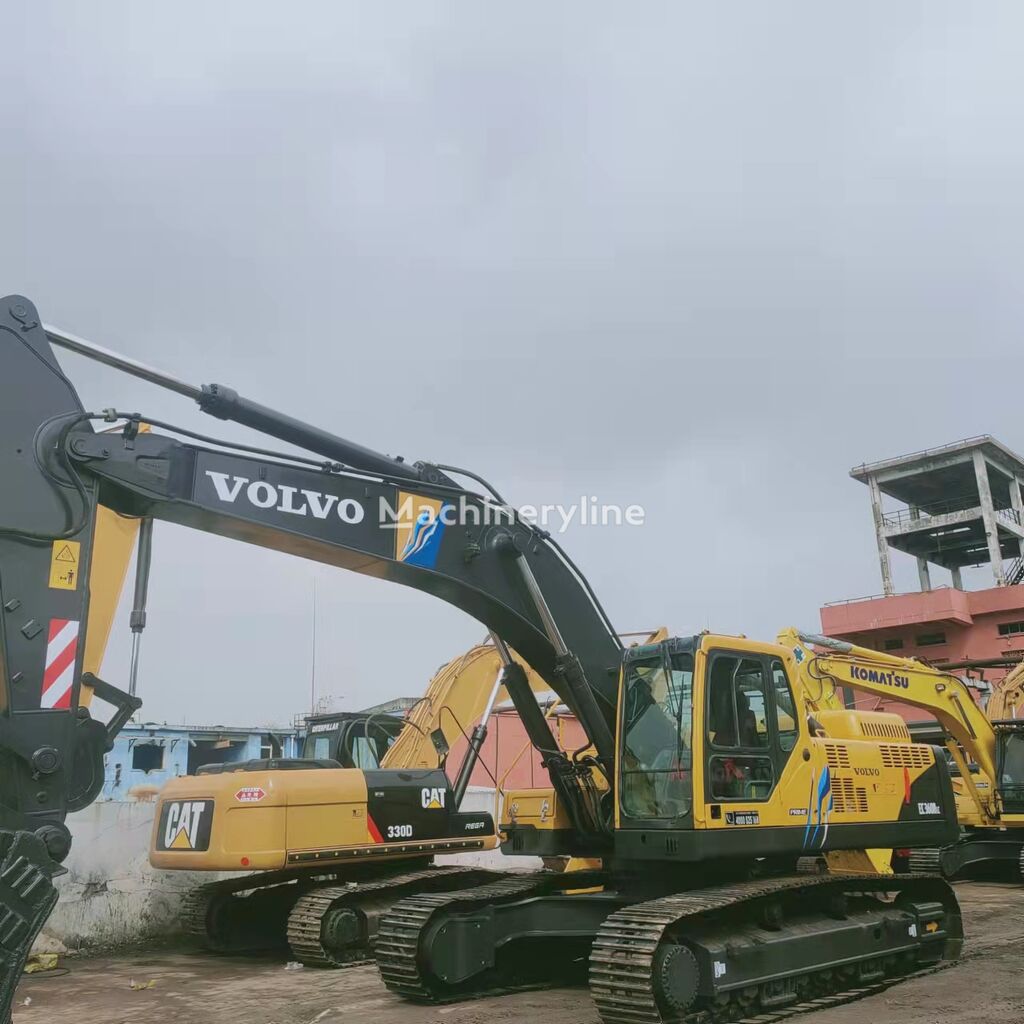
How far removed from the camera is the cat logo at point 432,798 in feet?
35.0

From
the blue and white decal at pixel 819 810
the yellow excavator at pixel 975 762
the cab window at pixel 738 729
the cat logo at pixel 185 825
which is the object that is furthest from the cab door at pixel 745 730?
the yellow excavator at pixel 975 762

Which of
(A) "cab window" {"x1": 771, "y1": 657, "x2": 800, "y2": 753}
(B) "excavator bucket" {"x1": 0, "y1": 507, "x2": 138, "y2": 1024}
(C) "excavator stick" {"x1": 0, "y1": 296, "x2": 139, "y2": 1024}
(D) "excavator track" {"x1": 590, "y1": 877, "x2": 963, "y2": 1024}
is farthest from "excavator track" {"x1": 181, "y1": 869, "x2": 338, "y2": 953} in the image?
(B) "excavator bucket" {"x1": 0, "y1": 507, "x2": 138, "y2": 1024}

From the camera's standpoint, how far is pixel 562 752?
831 cm

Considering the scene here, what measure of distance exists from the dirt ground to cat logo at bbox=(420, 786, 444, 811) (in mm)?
1729

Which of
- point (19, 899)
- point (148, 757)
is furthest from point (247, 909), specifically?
point (148, 757)

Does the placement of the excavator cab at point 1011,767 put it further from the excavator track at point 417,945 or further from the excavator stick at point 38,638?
the excavator stick at point 38,638

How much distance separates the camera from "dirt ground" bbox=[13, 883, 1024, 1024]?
7.05 meters

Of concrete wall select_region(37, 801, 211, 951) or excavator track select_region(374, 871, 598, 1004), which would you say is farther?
concrete wall select_region(37, 801, 211, 951)

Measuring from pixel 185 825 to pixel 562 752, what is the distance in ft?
12.8

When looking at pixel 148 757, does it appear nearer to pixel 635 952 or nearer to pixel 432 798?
pixel 432 798

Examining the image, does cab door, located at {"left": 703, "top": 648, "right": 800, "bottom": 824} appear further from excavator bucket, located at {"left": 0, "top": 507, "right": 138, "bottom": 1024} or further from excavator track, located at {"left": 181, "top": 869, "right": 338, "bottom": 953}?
excavator track, located at {"left": 181, "top": 869, "right": 338, "bottom": 953}

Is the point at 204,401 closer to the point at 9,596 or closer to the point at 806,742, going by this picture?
the point at 9,596

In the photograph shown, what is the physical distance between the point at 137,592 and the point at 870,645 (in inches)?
1482

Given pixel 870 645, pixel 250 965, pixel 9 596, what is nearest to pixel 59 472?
pixel 9 596
